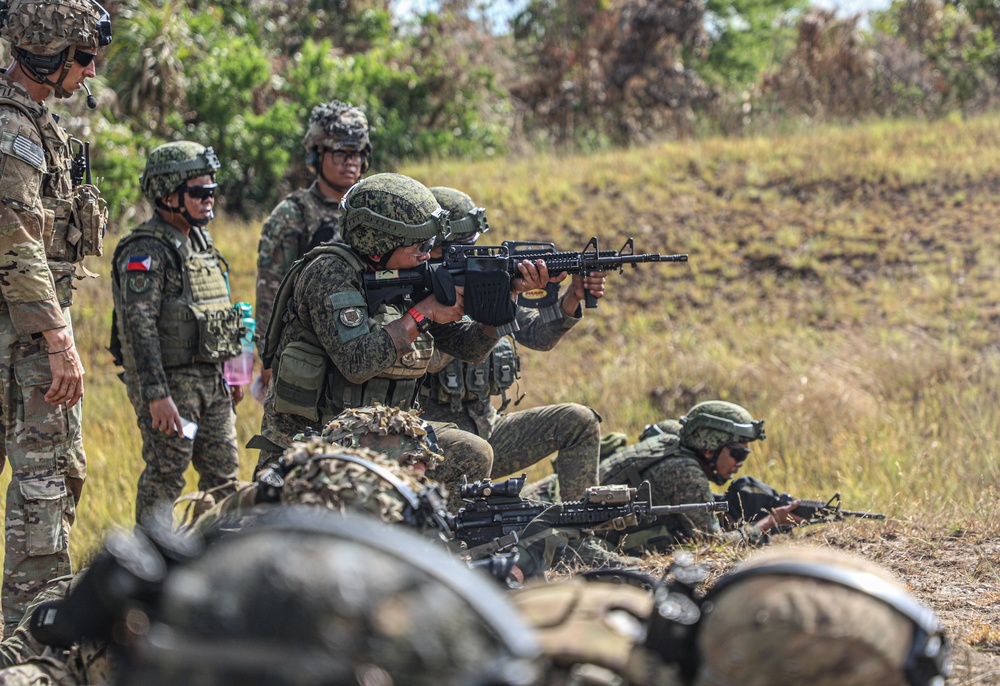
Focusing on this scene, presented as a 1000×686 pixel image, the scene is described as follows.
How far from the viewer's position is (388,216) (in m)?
4.52

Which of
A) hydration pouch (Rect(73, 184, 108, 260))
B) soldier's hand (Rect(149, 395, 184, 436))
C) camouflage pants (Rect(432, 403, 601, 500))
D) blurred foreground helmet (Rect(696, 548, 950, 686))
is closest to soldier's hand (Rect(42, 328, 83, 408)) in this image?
hydration pouch (Rect(73, 184, 108, 260))

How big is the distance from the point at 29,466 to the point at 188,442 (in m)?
1.28

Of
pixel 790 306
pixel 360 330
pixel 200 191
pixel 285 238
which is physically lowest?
pixel 790 306

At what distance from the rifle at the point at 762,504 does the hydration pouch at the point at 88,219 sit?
321 centimetres

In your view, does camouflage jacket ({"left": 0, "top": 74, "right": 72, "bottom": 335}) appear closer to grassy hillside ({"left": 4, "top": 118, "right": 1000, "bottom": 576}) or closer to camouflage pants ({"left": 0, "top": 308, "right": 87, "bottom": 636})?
camouflage pants ({"left": 0, "top": 308, "right": 87, "bottom": 636})

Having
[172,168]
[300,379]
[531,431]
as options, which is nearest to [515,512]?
[300,379]

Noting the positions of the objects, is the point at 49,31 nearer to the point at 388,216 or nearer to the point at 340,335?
the point at 388,216

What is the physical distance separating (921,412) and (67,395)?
5671 mm

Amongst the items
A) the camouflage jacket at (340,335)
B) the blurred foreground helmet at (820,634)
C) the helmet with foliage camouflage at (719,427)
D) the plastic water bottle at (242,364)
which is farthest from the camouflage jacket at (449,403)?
the blurred foreground helmet at (820,634)

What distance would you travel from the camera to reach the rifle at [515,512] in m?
4.06

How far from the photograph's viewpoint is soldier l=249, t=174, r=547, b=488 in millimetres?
4430

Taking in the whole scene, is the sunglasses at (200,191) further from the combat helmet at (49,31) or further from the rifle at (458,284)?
the rifle at (458,284)

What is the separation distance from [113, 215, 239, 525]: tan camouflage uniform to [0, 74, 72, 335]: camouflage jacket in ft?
3.58

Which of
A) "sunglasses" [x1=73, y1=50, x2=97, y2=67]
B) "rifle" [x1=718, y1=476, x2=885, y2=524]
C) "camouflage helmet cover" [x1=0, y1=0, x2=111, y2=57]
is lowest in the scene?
"rifle" [x1=718, y1=476, x2=885, y2=524]
